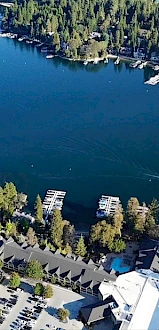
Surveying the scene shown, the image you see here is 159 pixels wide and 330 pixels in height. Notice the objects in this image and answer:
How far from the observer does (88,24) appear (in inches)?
1511

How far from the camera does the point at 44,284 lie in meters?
14.3

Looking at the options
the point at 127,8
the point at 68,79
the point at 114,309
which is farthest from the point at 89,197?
the point at 127,8

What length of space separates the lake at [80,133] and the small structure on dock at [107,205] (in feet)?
1.32

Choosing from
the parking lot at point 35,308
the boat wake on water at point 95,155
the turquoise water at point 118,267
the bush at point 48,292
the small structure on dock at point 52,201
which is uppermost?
the boat wake on water at point 95,155

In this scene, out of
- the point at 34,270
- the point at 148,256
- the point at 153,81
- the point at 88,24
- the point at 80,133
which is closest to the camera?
the point at 34,270

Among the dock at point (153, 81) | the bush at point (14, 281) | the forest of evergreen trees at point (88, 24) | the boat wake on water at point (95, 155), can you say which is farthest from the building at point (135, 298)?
the forest of evergreen trees at point (88, 24)

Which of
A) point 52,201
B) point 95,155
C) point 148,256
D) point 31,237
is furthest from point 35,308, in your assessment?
point 95,155

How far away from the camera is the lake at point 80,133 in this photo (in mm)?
20000

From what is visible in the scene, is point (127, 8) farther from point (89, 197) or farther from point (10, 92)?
point (89, 197)

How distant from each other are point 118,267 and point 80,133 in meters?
10.1

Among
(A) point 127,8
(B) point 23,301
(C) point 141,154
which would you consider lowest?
(B) point 23,301

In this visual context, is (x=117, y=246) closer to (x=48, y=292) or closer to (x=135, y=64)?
(x=48, y=292)

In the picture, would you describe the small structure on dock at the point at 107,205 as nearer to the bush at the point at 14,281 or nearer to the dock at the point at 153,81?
the bush at the point at 14,281

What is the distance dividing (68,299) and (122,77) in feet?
68.8
